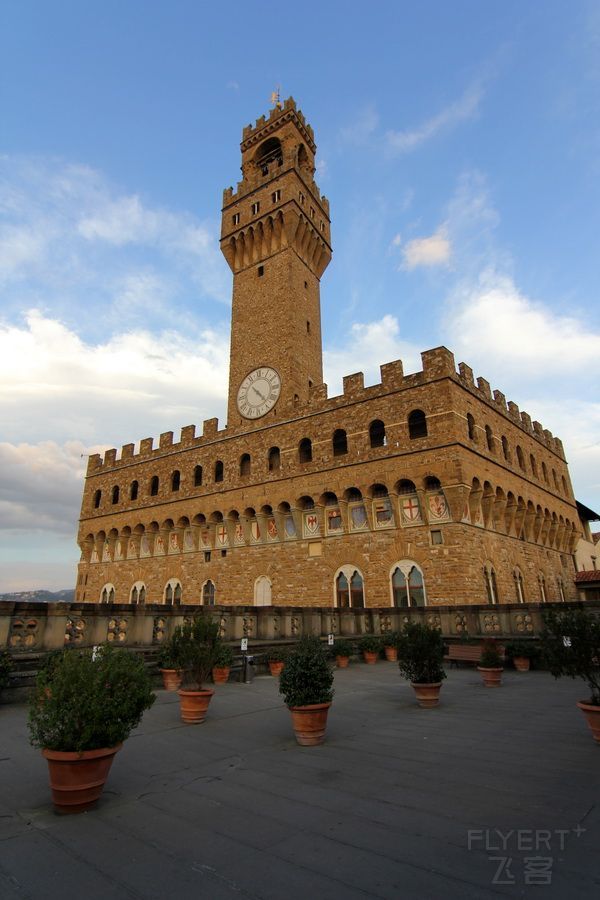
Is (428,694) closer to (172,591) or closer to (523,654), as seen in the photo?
(523,654)

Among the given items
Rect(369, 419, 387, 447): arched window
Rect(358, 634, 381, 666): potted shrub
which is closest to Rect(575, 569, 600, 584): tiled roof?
Rect(369, 419, 387, 447): arched window

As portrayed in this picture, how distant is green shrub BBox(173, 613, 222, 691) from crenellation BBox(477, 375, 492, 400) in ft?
63.5

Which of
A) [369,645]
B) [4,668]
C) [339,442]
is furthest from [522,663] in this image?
[339,442]

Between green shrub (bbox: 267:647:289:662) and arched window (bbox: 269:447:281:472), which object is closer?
green shrub (bbox: 267:647:289:662)

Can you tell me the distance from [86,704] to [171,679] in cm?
577

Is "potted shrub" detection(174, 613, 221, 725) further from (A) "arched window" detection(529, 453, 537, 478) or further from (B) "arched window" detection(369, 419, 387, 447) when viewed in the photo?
(A) "arched window" detection(529, 453, 537, 478)

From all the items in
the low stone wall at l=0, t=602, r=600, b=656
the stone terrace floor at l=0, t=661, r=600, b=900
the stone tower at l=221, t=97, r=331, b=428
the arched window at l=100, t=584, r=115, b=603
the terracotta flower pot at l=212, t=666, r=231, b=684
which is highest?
the stone tower at l=221, t=97, r=331, b=428

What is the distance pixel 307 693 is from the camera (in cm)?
579

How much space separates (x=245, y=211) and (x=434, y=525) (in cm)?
2381

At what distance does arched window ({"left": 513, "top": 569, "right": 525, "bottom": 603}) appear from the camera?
73.3ft

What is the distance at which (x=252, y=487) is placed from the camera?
Answer: 82.8ft

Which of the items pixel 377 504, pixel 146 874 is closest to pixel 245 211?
pixel 377 504

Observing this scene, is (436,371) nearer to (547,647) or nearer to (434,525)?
(434,525)

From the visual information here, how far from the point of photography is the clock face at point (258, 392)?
2647 cm
